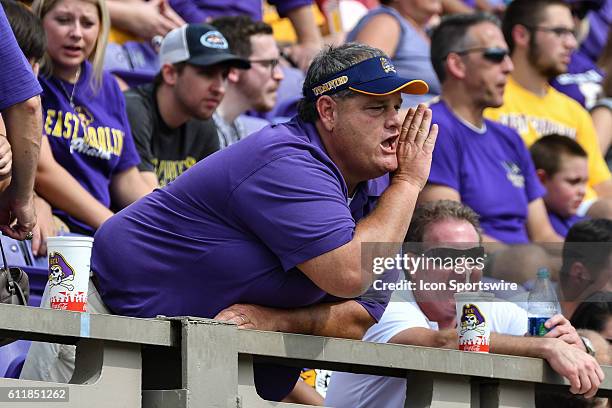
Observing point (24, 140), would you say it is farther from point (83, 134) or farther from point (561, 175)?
point (561, 175)

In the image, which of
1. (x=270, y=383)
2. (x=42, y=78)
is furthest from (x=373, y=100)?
(x=42, y=78)

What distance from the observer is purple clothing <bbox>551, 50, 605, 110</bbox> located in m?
9.27

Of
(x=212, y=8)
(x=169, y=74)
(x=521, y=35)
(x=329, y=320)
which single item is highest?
(x=212, y=8)

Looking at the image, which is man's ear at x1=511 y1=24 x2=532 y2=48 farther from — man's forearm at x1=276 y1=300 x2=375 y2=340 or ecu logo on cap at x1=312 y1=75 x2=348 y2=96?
man's forearm at x1=276 y1=300 x2=375 y2=340

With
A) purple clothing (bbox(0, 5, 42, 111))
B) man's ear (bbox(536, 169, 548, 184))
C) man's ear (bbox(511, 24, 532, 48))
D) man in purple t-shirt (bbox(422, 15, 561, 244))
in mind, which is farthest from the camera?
man's ear (bbox(511, 24, 532, 48))

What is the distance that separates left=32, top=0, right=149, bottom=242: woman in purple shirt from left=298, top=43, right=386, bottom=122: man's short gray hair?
1567 millimetres

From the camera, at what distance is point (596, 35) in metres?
10.8

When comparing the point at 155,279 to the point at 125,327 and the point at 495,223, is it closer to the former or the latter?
the point at 125,327

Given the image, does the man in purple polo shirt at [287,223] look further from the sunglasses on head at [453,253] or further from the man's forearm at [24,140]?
the sunglasses on head at [453,253]

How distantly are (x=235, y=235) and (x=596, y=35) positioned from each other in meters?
7.88

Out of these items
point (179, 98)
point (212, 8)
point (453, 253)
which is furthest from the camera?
point (212, 8)

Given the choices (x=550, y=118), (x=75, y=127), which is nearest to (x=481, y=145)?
→ (x=550, y=118)

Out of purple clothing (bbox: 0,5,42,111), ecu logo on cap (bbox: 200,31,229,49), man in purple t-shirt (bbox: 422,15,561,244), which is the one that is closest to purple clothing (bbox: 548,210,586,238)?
man in purple t-shirt (bbox: 422,15,561,244)

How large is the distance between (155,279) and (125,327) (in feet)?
2.02
